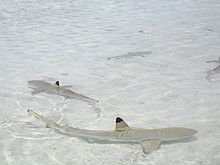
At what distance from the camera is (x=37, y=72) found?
251 inches

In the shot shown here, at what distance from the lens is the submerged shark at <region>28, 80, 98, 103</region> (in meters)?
4.91

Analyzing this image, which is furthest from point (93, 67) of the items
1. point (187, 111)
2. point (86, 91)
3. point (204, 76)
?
point (187, 111)

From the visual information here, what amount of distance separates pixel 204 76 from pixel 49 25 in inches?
245

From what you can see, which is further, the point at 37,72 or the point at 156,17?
the point at 156,17

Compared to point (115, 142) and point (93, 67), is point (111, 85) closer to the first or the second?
point (93, 67)

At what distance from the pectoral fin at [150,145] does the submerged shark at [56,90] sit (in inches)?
55.6

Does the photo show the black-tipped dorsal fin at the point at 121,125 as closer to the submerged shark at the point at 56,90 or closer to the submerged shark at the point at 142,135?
the submerged shark at the point at 142,135

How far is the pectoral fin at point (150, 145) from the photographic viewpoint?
139 inches

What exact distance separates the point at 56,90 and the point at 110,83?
0.86 meters

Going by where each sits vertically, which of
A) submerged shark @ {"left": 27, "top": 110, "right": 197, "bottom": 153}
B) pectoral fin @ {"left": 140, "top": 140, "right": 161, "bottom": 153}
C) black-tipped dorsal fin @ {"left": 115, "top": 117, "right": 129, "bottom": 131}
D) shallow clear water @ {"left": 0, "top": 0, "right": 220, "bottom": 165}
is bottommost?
shallow clear water @ {"left": 0, "top": 0, "right": 220, "bottom": 165}

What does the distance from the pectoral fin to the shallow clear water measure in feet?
0.17

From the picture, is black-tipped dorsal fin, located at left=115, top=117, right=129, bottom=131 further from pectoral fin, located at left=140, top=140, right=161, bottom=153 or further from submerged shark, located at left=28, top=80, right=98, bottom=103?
submerged shark, located at left=28, top=80, right=98, bottom=103

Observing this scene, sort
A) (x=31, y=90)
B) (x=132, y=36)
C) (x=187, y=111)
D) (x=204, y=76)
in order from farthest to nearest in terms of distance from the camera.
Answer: (x=132, y=36), (x=204, y=76), (x=31, y=90), (x=187, y=111)

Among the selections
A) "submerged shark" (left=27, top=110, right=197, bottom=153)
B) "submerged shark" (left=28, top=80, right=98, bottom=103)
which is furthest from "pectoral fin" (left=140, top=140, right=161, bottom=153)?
"submerged shark" (left=28, top=80, right=98, bottom=103)
